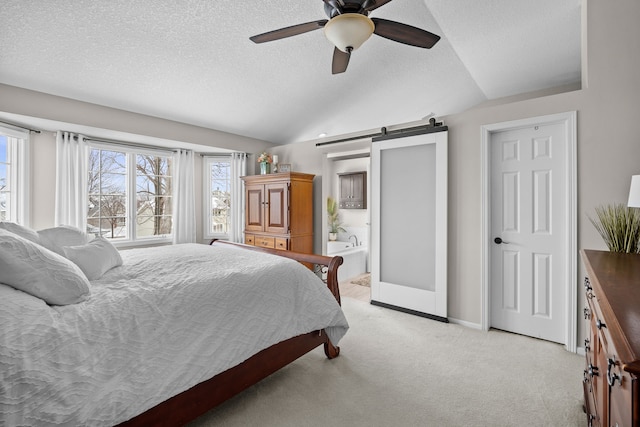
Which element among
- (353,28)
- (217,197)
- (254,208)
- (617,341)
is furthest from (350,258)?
(617,341)

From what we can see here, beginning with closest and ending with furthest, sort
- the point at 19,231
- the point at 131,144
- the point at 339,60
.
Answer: the point at 19,231, the point at 339,60, the point at 131,144

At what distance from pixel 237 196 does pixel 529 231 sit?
3.96 m

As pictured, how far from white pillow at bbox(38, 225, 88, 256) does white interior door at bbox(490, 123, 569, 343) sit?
349 cm

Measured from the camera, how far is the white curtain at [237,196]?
489cm

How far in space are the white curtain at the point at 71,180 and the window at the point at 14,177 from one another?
271mm

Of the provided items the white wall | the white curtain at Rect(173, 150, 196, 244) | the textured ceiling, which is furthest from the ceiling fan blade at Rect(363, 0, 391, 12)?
the white curtain at Rect(173, 150, 196, 244)

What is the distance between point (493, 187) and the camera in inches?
120

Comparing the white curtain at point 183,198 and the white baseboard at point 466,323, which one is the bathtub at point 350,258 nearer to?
the white baseboard at point 466,323

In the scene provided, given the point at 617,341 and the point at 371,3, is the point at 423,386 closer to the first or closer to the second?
the point at 617,341

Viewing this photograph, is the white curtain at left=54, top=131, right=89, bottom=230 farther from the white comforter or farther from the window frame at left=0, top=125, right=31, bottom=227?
the white comforter

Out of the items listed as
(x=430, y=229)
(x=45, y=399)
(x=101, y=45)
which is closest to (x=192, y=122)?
(x=101, y=45)

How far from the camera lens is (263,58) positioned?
3.17 meters

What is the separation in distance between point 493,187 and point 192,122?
12.6ft

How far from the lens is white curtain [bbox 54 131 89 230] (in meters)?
3.47
